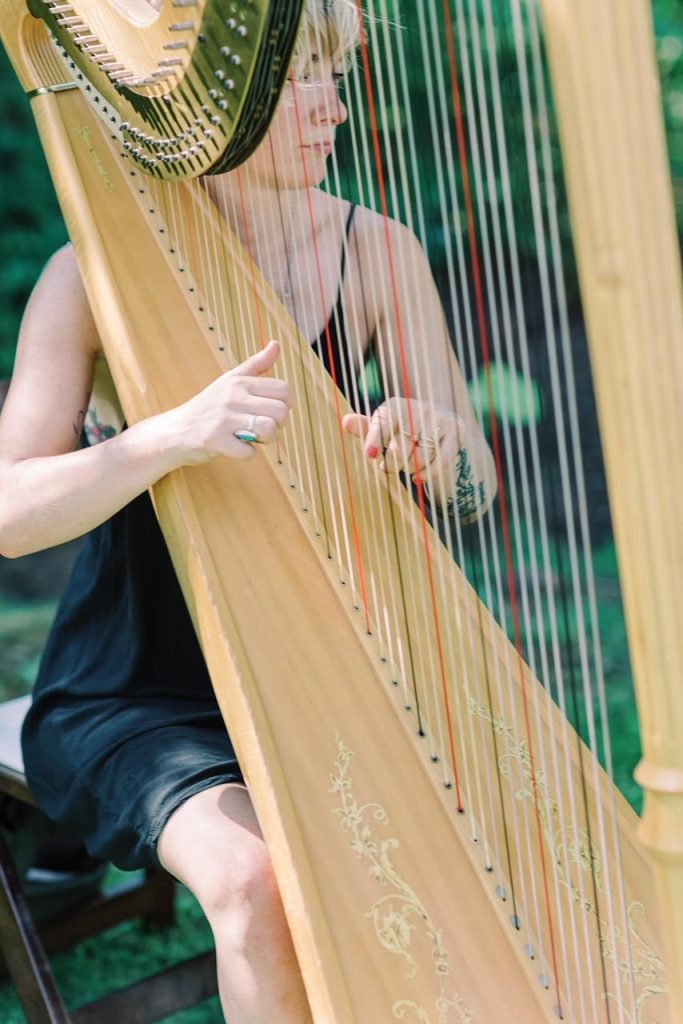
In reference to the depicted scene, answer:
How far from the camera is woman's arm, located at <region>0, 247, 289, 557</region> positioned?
1.29 metres

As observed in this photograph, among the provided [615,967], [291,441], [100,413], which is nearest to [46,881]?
[100,413]

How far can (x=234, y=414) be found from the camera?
4.21 feet

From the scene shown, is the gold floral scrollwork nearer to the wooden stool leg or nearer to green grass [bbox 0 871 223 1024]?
the wooden stool leg

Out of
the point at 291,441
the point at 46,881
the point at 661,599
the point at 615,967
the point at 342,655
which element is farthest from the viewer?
the point at 46,881

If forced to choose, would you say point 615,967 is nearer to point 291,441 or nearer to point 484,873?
point 484,873

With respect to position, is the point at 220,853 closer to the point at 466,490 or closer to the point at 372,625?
the point at 372,625

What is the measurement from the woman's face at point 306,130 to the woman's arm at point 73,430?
26 centimetres

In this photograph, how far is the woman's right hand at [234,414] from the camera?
4.19 ft

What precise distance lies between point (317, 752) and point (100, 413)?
0.60m

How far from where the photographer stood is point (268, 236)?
1.60m

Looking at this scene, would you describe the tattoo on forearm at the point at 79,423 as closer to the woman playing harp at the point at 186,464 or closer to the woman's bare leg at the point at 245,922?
the woman playing harp at the point at 186,464

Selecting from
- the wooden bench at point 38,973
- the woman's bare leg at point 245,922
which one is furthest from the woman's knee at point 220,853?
Answer: the wooden bench at point 38,973

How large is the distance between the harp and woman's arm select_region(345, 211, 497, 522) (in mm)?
68

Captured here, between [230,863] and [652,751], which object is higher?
[652,751]
